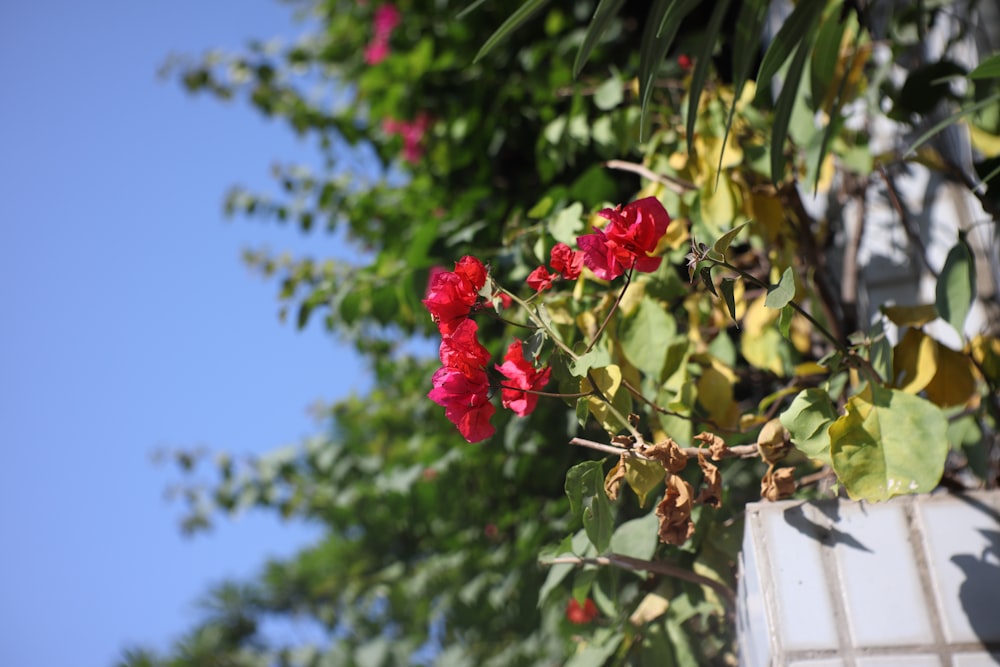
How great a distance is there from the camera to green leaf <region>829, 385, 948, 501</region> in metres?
0.86

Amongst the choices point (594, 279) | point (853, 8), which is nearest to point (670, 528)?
point (594, 279)

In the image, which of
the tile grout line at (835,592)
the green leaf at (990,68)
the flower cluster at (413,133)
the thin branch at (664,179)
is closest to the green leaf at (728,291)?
the tile grout line at (835,592)

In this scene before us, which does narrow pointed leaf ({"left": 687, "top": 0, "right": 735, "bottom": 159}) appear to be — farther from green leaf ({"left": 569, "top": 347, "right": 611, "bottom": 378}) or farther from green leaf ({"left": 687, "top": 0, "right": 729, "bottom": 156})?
green leaf ({"left": 569, "top": 347, "right": 611, "bottom": 378})

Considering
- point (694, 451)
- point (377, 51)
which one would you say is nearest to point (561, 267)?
point (694, 451)

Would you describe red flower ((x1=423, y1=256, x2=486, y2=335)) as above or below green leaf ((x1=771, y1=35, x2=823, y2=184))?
below

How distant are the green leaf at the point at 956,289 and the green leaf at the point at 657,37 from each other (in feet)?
1.14

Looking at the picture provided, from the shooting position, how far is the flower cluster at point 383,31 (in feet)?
7.97

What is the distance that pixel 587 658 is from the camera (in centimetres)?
117

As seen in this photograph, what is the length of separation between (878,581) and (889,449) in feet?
0.40

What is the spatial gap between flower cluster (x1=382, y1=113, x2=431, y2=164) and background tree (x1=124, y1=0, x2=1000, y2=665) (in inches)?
0.4

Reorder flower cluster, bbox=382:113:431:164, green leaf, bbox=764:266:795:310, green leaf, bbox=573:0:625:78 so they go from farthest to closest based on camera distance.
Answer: flower cluster, bbox=382:113:431:164 → green leaf, bbox=573:0:625:78 → green leaf, bbox=764:266:795:310

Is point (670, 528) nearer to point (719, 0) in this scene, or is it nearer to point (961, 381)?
point (961, 381)

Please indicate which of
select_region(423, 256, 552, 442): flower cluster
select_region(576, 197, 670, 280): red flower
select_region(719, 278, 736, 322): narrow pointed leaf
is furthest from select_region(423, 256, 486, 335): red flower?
select_region(719, 278, 736, 322): narrow pointed leaf

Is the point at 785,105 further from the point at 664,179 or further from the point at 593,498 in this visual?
the point at 593,498
